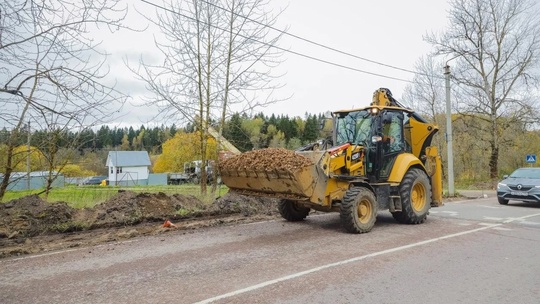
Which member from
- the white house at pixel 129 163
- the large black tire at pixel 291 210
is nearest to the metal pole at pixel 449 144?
the large black tire at pixel 291 210

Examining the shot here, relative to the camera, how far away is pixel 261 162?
8.13 meters

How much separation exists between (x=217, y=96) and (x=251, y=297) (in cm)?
976

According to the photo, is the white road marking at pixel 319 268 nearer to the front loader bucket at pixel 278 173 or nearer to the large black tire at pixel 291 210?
the front loader bucket at pixel 278 173

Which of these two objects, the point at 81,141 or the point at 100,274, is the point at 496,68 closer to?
the point at 81,141

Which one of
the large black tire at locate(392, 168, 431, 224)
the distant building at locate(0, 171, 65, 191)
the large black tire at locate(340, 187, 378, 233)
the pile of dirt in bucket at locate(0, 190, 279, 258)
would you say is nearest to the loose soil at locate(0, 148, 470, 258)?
the pile of dirt in bucket at locate(0, 190, 279, 258)

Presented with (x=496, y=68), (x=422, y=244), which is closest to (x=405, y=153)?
(x=422, y=244)

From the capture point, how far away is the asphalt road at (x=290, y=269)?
4.58 m

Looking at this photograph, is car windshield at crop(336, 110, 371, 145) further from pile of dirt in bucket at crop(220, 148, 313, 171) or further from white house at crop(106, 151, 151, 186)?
white house at crop(106, 151, 151, 186)

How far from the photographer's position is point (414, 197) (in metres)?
10.0

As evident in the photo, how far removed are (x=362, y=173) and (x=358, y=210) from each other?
37.6 inches

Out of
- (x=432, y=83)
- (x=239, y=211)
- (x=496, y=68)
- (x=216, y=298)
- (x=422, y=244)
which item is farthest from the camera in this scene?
(x=432, y=83)

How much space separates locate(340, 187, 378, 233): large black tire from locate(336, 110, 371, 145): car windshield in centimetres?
151

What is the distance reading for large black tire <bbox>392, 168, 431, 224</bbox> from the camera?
369 inches

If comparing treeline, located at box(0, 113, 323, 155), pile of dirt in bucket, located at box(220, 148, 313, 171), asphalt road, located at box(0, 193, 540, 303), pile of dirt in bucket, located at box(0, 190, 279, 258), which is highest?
treeline, located at box(0, 113, 323, 155)
